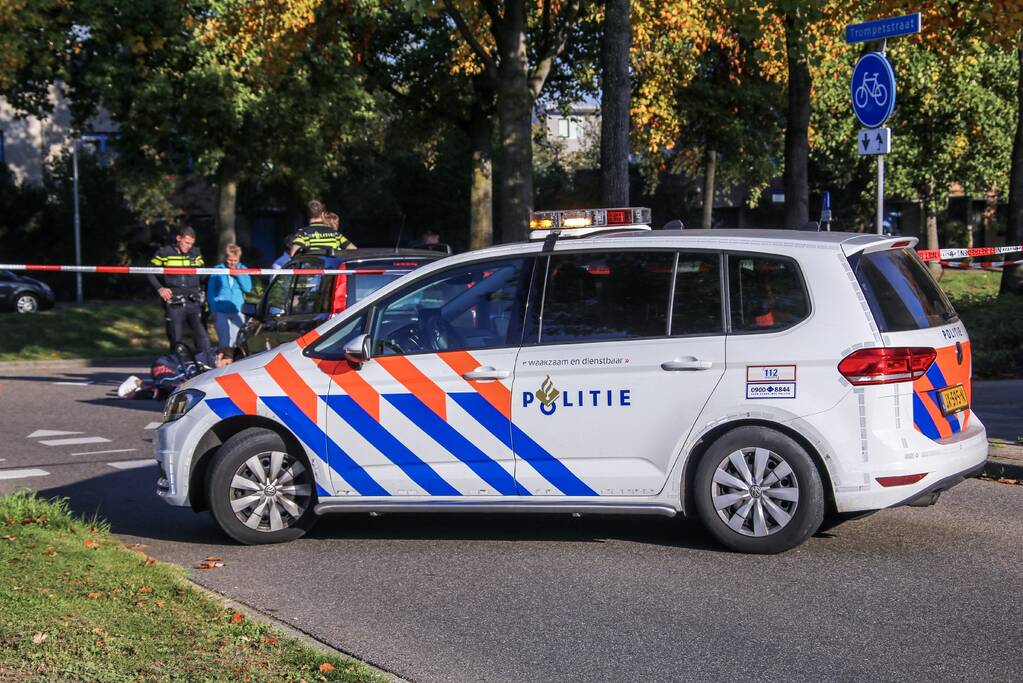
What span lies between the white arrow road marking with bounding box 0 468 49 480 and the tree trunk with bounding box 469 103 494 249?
18.5 meters

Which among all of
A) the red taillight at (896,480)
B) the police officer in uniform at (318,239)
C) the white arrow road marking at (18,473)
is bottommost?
the white arrow road marking at (18,473)

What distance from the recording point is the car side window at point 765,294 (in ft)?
22.3

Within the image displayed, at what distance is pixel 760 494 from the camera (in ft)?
22.3

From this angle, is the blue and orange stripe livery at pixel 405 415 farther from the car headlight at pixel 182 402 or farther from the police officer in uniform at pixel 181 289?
the police officer in uniform at pixel 181 289

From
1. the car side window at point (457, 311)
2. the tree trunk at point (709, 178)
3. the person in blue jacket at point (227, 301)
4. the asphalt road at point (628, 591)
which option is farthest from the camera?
the tree trunk at point (709, 178)

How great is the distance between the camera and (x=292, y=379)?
7.36 m

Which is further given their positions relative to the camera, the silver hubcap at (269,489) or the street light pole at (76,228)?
the street light pole at (76,228)

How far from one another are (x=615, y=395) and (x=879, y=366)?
1347 millimetres

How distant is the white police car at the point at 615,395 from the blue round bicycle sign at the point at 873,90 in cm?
429

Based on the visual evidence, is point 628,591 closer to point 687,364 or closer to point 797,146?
point 687,364

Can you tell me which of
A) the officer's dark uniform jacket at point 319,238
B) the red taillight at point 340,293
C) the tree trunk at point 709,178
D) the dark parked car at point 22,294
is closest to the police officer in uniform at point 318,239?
the officer's dark uniform jacket at point 319,238

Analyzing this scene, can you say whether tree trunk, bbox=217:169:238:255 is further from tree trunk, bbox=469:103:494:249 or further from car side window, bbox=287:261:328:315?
car side window, bbox=287:261:328:315

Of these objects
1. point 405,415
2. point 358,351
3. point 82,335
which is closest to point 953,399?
point 405,415

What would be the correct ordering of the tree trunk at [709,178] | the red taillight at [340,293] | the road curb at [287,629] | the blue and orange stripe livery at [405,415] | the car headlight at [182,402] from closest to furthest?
the road curb at [287,629] → the blue and orange stripe livery at [405,415] → the car headlight at [182,402] → the red taillight at [340,293] → the tree trunk at [709,178]
